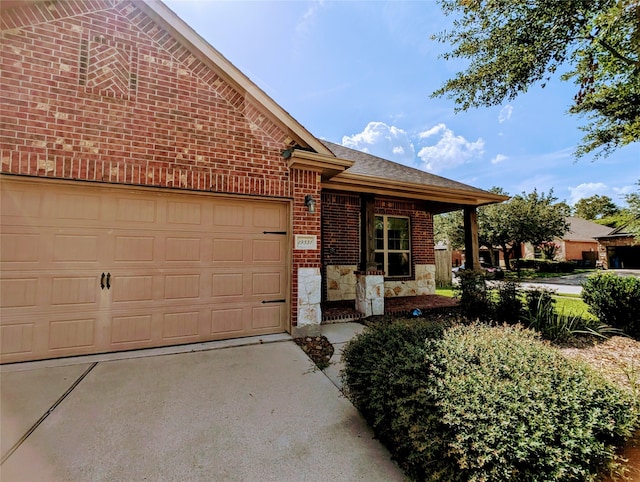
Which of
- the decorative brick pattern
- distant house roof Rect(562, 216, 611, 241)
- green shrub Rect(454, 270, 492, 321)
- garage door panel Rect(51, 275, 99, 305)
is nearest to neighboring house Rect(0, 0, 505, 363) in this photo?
garage door panel Rect(51, 275, 99, 305)

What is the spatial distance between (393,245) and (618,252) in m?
31.9

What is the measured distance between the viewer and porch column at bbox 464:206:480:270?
8000 mm

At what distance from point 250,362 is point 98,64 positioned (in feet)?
16.2

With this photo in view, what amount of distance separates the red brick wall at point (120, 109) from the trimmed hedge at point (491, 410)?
3691 mm

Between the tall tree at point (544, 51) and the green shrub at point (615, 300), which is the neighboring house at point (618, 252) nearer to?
the tall tree at point (544, 51)

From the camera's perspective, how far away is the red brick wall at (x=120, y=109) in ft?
12.5

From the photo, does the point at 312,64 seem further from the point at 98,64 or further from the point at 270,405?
the point at 270,405

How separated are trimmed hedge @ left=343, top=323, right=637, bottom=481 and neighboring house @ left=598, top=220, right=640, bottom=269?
34.3 metres

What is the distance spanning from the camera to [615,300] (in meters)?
5.78

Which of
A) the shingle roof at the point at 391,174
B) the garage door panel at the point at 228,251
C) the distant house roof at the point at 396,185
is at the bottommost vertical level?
the garage door panel at the point at 228,251

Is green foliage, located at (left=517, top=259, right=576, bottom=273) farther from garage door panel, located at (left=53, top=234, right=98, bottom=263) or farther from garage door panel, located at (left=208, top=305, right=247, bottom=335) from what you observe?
garage door panel, located at (left=53, top=234, right=98, bottom=263)

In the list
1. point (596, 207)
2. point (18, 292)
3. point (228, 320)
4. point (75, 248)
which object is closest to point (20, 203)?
point (75, 248)

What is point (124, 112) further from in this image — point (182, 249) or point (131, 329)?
point (131, 329)

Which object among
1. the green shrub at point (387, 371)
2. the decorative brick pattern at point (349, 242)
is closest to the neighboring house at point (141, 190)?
the green shrub at point (387, 371)
